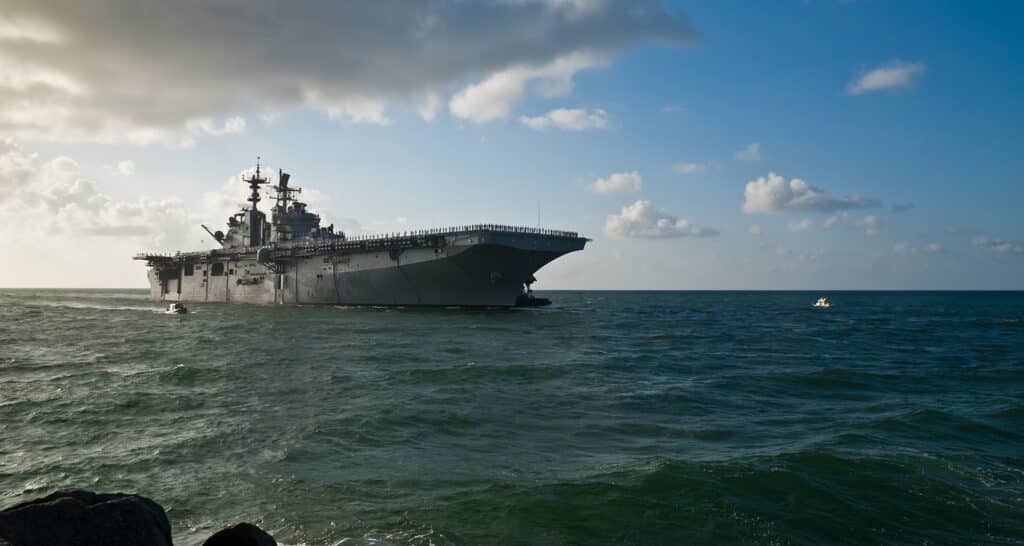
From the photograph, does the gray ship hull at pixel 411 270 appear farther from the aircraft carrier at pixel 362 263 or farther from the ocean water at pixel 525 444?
the ocean water at pixel 525 444

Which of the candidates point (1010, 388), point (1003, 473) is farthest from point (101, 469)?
point (1010, 388)

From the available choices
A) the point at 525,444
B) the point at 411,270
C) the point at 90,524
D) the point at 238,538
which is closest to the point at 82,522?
the point at 90,524

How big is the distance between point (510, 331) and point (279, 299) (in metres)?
29.7

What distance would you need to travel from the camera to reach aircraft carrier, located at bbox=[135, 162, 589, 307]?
38.7 m

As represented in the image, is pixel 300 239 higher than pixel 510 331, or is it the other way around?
pixel 300 239

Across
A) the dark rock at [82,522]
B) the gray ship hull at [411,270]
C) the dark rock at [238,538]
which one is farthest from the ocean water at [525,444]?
the gray ship hull at [411,270]

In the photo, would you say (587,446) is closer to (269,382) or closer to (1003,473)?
(1003,473)

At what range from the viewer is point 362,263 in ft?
143

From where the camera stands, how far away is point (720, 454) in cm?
982

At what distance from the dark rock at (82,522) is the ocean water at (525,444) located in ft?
8.13

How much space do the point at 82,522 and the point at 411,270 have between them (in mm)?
37283

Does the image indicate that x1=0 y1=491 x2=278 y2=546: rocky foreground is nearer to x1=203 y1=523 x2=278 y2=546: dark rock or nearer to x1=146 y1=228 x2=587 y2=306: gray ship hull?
x1=203 y1=523 x2=278 y2=546: dark rock

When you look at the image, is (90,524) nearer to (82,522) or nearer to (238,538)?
(82,522)

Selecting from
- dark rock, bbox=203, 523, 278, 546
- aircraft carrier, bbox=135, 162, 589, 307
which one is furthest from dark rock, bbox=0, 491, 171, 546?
aircraft carrier, bbox=135, 162, 589, 307
